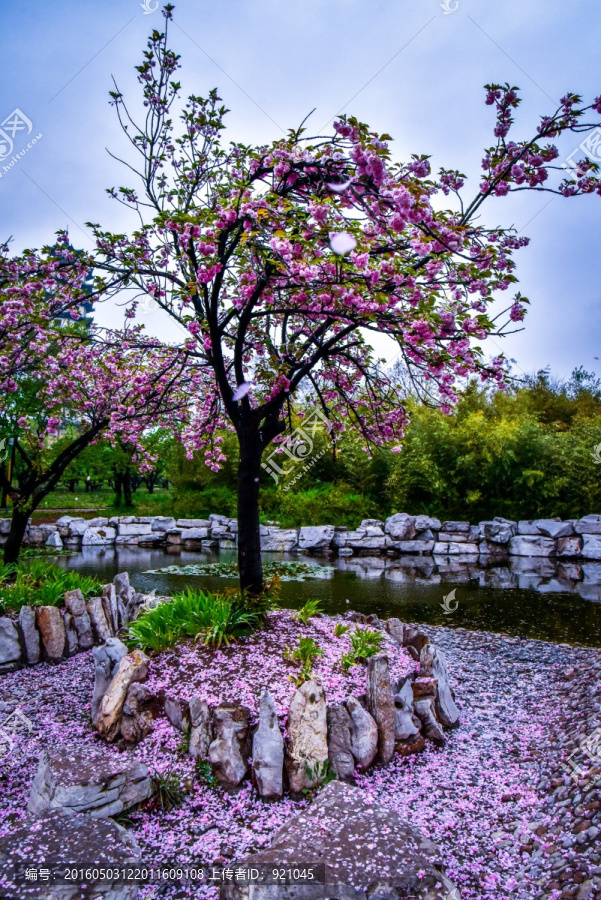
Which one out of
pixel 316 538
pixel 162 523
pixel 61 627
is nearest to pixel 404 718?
pixel 61 627

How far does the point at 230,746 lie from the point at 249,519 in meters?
2.02

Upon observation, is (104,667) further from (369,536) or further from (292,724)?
(369,536)

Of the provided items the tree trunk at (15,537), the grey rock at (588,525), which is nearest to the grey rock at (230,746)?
the tree trunk at (15,537)

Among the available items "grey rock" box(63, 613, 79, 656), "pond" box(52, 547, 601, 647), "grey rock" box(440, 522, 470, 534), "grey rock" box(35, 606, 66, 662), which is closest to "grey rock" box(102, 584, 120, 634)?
"grey rock" box(63, 613, 79, 656)

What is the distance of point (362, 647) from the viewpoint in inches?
165

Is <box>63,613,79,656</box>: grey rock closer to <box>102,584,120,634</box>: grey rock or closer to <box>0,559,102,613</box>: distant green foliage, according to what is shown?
<box>0,559,102,613</box>: distant green foliage

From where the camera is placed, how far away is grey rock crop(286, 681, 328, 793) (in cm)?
305

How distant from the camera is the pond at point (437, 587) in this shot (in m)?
7.39

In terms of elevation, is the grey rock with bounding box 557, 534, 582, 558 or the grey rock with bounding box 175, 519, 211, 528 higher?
the grey rock with bounding box 175, 519, 211, 528

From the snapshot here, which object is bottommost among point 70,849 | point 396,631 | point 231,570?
point 231,570

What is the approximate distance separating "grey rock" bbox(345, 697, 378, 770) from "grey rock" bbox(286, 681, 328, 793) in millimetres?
212

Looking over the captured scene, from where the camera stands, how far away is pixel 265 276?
13.2 feet

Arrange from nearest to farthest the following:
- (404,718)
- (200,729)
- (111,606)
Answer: (200,729), (404,718), (111,606)

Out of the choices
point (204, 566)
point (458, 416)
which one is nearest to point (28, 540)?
point (204, 566)
